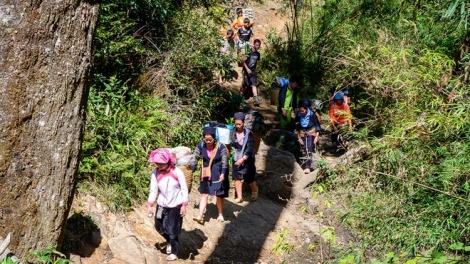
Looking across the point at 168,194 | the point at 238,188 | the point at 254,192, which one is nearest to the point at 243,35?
the point at 254,192

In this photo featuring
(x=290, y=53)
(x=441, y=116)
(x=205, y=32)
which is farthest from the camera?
(x=290, y=53)

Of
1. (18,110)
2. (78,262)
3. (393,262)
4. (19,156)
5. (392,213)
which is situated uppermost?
(18,110)

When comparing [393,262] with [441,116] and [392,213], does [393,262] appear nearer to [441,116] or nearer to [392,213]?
[392,213]

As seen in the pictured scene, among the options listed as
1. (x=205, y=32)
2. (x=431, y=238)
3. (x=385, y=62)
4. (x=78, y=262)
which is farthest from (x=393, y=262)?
(x=205, y=32)

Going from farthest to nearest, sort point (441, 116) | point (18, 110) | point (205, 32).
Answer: point (205, 32)
point (441, 116)
point (18, 110)

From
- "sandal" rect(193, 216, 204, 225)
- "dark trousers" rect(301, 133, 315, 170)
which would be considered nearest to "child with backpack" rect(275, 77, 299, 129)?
"dark trousers" rect(301, 133, 315, 170)

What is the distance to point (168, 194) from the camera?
7129 millimetres

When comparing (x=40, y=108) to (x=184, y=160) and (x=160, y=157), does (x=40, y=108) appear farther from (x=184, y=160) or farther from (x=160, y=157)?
(x=184, y=160)

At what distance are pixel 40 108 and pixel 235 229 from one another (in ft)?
15.3

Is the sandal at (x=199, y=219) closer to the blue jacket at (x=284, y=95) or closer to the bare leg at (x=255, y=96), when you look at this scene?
the blue jacket at (x=284, y=95)

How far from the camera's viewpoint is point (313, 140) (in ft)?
35.3

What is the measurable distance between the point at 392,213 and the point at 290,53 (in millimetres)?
9692

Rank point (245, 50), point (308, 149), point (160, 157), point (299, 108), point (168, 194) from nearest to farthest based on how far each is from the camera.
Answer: point (160, 157)
point (168, 194)
point (299, 108)
point (308, 149)
point (245, 50)

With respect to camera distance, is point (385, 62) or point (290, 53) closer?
point (385, 62)
